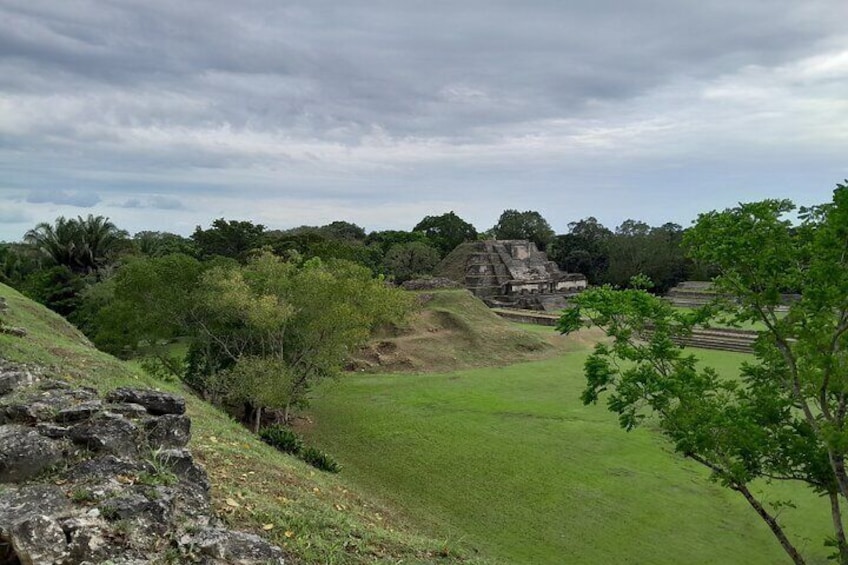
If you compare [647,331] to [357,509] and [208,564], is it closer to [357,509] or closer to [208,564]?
[357,509]

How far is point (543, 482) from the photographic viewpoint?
11.5 m

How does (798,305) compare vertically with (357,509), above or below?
above

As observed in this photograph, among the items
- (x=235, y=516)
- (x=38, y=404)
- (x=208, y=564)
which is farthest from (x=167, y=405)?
(x=208, y=564)

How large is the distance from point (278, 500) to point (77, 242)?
30531mm

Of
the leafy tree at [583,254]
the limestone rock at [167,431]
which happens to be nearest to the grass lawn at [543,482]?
the limestone rock at [167,431]

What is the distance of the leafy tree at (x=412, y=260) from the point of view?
46594 mm

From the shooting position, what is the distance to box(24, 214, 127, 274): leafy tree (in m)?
29.8

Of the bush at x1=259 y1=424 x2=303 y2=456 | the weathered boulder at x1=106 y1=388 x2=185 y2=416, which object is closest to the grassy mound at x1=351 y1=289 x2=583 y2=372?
the bush at x1=259 y1=424 x2=303 y2=456

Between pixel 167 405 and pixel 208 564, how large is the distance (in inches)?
113

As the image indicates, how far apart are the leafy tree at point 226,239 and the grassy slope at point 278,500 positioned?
34.4 metres

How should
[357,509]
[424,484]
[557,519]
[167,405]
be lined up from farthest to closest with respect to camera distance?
[424,484], [557,519], [357,509], [167,405]

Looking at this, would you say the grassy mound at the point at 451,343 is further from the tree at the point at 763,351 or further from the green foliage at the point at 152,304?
the tree at the point at 763,351

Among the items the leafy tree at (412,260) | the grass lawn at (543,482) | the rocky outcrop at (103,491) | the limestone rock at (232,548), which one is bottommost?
the grass lawn at (543,482)

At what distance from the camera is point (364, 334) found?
16.5 metres
